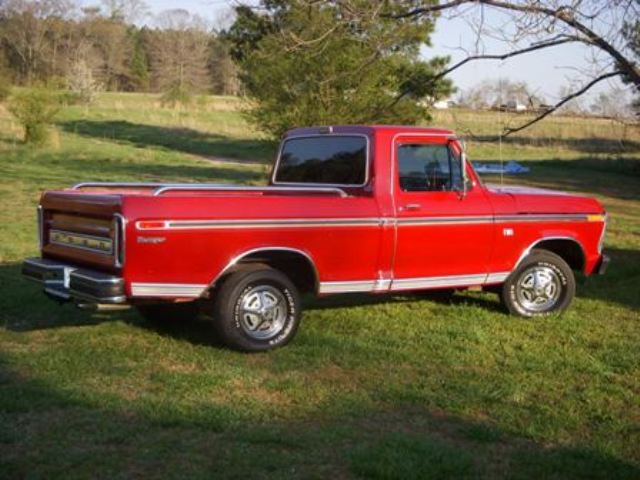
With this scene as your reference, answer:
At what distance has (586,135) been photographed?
4034 cm

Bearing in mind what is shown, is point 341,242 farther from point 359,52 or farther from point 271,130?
point 271,130

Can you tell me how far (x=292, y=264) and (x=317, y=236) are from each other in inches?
16.1

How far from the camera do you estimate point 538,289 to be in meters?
8.21

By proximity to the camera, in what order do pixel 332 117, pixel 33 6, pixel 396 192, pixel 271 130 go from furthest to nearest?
pixel 33 6 < pixel 271 130 < pixel 332 117 < pixel 396 192

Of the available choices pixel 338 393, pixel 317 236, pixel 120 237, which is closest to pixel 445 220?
pixel 317 236

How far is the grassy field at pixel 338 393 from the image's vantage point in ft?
14.6

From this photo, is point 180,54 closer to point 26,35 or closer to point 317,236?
point 26,35

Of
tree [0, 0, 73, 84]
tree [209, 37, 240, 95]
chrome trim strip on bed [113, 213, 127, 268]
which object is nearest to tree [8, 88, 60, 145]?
chrome trim strip on bed [113, 213, 127, 268]

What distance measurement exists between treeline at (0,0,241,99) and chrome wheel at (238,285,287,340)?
65232 mm

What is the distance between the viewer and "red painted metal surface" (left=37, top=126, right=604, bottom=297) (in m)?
6.02

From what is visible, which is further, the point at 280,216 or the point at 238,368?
the point at 280,216

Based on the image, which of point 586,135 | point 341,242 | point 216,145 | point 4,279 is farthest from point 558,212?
point 586,135

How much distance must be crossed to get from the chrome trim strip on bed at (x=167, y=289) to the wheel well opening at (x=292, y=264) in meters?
0.43

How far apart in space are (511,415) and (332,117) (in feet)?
48.8
